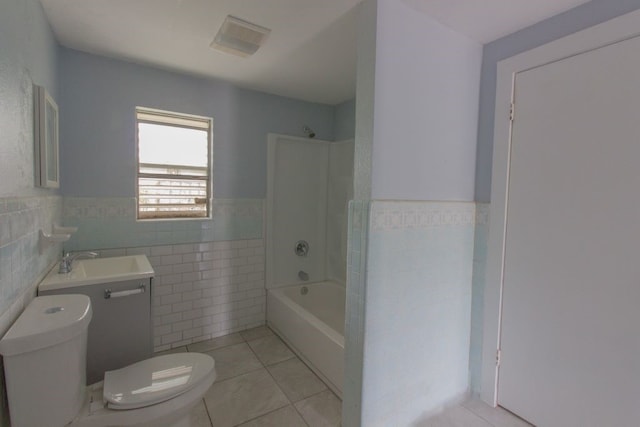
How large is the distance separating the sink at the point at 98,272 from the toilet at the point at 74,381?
0.83 feet

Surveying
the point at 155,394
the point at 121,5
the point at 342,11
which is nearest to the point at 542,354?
the point at 155,394

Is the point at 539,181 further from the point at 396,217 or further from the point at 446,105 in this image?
the point at 396,217

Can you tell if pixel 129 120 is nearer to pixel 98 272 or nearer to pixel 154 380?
pixel 98 272

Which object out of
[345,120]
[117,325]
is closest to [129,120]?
[117,325]

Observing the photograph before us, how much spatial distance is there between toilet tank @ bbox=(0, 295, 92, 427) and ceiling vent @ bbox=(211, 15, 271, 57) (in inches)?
62.5

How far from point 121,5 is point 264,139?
1443mm

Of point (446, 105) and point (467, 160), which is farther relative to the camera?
point (467, 160)

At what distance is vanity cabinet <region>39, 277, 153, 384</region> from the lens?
1609mm

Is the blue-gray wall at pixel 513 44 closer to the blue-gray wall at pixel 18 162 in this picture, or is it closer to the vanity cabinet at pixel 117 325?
the vanity cabinet at pixel 117 325

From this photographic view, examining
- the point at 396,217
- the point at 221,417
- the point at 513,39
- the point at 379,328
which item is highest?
the point at 513,39

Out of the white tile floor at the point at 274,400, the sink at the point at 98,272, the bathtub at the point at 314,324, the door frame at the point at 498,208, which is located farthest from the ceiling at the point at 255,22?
the white tile floor at the point at 274,400

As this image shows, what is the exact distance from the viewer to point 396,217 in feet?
4.99

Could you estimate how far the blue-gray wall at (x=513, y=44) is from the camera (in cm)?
134

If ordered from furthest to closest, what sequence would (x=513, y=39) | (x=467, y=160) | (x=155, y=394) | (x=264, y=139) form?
(x=264, y=139) < (x=467, y=160) < (x=513, y=39) < (x=155, y=394)
